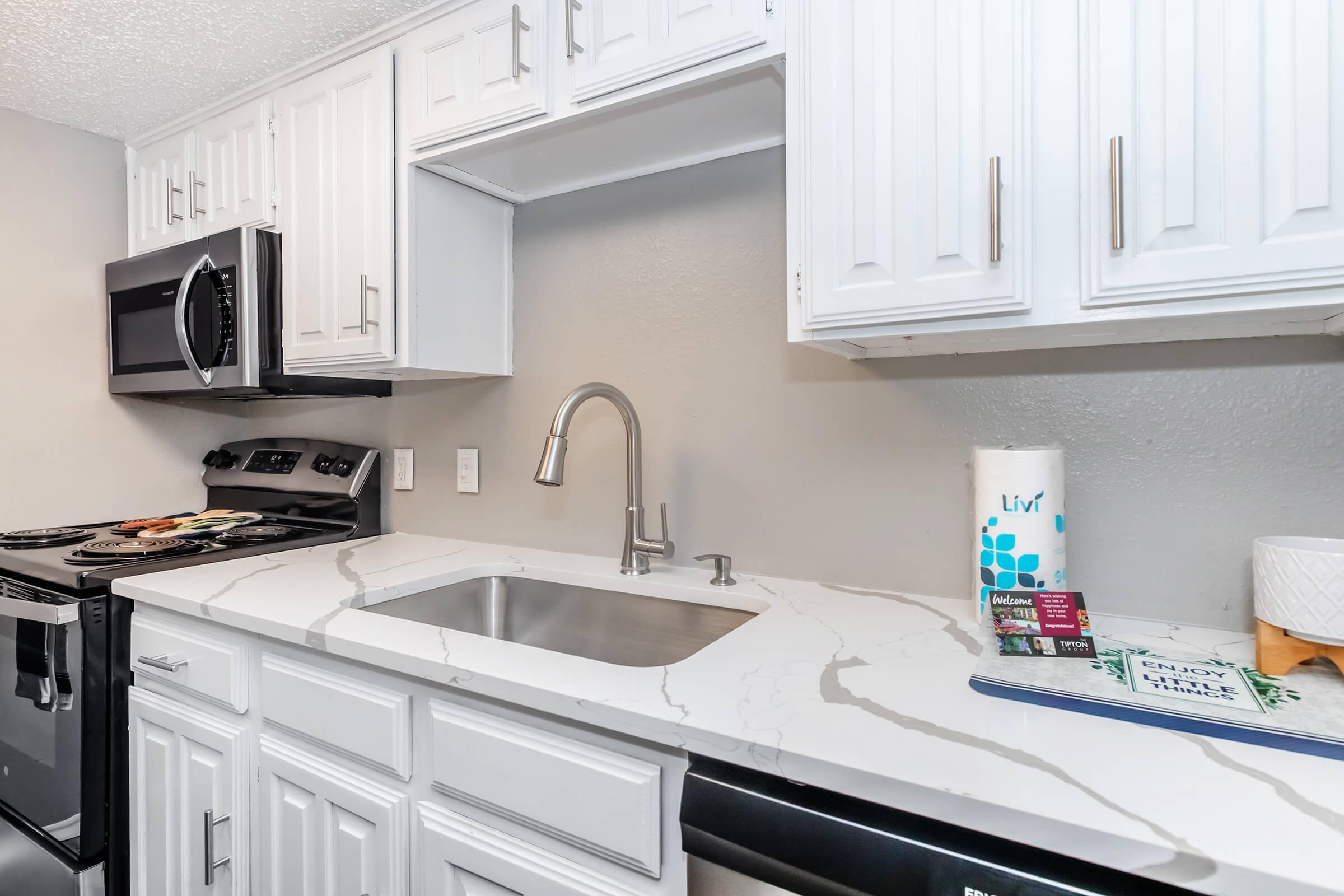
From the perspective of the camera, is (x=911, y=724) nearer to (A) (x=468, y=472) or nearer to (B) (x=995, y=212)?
(B) (x=995, y=212)

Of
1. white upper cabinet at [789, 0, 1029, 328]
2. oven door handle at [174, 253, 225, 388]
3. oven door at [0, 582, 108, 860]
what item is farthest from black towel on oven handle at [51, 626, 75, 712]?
white upper cabinet at [789, 0, 1029, 328]

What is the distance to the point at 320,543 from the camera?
184 cm

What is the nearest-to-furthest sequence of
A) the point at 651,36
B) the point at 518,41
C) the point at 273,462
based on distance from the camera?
the point at 651,36, the point at 518,41, the point at 273,462

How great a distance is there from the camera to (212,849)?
1254 millimetres

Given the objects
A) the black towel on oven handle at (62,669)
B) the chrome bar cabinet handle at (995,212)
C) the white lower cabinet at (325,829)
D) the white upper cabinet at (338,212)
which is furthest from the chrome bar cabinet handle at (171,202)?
the chrome bar cabinet handle at (995,212)

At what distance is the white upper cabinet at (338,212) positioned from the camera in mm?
1533

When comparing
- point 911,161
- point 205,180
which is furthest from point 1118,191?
point 205,180

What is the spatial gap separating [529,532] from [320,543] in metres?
0.59

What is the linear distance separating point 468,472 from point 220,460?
1.10 meters

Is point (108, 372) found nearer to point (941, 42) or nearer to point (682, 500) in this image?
point (682, 500)

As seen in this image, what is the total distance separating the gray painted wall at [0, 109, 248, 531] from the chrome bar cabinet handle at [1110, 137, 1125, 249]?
265 centimetres

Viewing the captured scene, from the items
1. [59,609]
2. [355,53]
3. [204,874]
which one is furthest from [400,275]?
[204,874]

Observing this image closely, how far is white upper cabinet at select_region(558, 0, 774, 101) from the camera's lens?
1093 mm

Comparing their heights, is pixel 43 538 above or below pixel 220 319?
below
